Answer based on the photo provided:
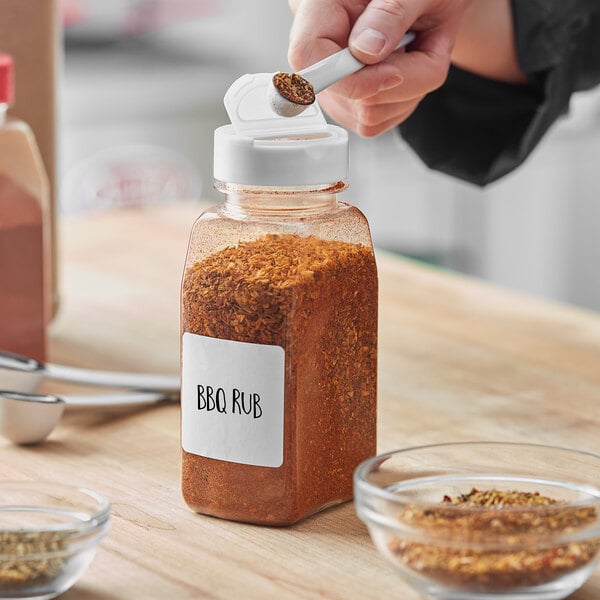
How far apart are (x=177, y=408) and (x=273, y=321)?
0.27 m

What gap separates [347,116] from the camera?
33.4 inches

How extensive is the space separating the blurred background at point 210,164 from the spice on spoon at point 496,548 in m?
1.90

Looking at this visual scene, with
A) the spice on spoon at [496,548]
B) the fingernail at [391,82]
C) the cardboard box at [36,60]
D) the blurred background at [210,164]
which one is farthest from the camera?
the blurred background at [210,164]

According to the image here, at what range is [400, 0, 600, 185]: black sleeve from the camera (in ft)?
3.27

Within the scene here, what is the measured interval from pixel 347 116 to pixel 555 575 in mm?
422

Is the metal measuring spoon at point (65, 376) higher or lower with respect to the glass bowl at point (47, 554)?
lower

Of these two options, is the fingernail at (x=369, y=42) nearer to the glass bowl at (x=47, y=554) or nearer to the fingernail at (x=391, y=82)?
the fingernail at (x=391, y=82)

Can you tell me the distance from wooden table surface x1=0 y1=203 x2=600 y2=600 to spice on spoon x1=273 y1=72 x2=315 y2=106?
235mm

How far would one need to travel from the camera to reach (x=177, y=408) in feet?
2.82

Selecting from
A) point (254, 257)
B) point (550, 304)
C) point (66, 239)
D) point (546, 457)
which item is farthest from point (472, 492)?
point (66, 239)

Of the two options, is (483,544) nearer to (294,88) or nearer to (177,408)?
(294,88)

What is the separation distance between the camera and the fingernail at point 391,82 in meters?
0.73

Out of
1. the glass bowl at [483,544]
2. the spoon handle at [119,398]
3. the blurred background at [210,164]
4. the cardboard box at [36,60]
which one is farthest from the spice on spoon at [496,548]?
the blurred background at [210,164]

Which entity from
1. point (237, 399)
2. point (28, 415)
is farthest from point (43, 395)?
point (237, 399)
